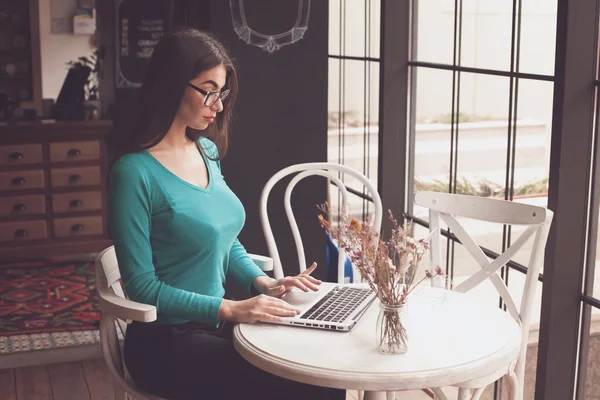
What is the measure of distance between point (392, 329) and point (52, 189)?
4298 mm

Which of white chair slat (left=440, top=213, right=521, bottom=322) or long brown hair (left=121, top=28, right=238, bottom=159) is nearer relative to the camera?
long brown hair (left=121, top=28, right=238, bottom=159)

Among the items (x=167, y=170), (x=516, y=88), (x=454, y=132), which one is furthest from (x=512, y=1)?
(x=167, y=170)

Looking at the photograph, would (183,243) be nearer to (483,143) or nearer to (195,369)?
(195,369)

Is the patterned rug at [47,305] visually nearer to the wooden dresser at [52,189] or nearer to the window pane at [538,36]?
the wooden dresser at [52,189]

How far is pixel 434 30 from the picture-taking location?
311 cm

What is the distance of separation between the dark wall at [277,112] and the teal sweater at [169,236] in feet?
3.07

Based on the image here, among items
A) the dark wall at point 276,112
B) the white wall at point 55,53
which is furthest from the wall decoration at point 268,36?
the white wall at point 55,53

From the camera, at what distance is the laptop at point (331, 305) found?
187cm

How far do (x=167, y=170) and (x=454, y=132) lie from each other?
1299 mm

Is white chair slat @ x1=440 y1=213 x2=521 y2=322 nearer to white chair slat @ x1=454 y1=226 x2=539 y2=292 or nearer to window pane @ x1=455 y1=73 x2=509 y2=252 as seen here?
white chair slat @ x1=454 y1=226 x2=539 y2=292

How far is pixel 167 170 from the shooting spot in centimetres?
208

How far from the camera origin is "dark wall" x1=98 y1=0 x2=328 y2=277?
3.04 meters

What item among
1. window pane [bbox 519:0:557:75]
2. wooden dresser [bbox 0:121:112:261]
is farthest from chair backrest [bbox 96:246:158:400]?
wooden dresser [bbox 0:121:112:261]

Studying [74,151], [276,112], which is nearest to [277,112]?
[276,112]
